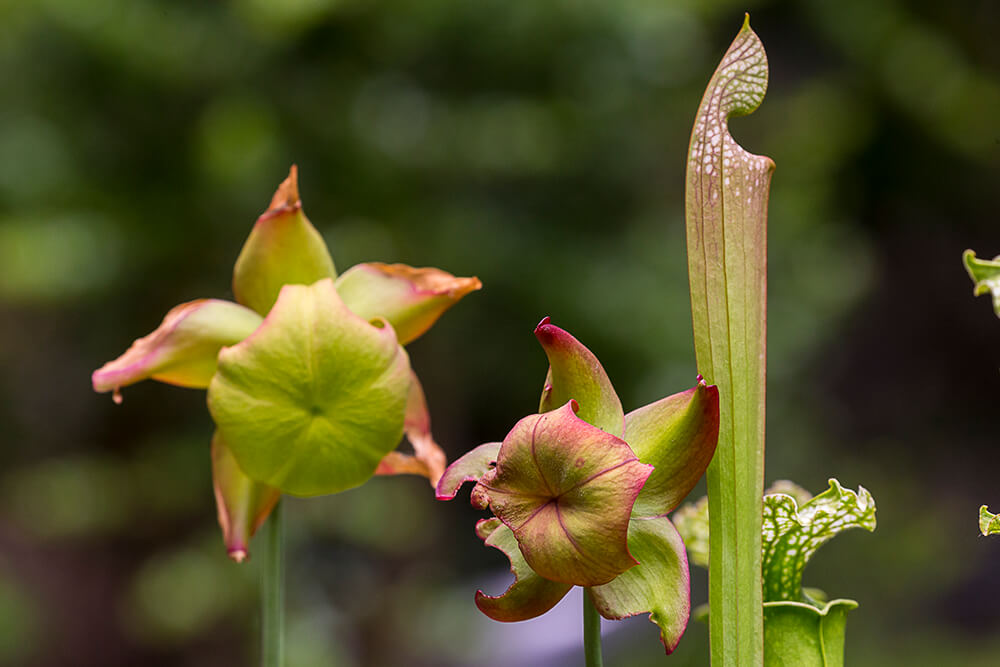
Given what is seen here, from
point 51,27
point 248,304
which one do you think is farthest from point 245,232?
point 248,304

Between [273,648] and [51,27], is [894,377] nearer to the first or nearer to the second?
[51,27]

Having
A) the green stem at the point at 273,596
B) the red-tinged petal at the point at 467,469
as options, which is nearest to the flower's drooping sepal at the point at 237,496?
the green stem at the point at 273,596

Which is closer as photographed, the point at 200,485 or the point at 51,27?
the point at 51,27

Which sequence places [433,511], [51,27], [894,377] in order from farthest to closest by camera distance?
[894,377] < [433,511] < [51,27]

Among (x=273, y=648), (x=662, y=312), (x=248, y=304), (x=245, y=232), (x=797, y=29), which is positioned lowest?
(x=273, y=648)

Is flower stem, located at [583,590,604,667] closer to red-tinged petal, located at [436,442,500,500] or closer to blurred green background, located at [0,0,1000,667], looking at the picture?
red-tinged petal, located at [436,442,500,500]
